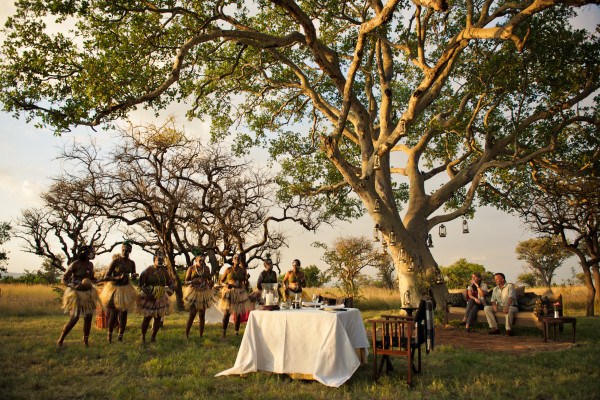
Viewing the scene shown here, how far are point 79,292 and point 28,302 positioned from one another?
10.6 metres

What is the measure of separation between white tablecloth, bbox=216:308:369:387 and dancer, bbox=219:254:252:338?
3.01m

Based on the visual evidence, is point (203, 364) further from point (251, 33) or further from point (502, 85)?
point (502, 85)

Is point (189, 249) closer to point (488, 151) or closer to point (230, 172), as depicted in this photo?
point (230, 172)

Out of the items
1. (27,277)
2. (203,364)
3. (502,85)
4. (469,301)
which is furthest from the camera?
(27,277)

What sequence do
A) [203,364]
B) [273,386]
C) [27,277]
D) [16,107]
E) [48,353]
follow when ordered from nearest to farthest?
[273,386]
[203,364]
[48,353]
[16,107]
[27,277]

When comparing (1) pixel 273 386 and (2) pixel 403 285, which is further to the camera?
(2) pixel 403 285

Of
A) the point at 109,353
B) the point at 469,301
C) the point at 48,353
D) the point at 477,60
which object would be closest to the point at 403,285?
the point at 469,301

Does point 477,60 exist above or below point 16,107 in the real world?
above

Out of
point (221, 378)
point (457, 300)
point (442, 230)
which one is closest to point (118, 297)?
point (221, 378)

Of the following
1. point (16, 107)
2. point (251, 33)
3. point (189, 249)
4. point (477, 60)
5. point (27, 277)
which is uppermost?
point (477, 60)

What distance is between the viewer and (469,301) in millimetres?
10844

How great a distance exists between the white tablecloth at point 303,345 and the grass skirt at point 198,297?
10.5ft

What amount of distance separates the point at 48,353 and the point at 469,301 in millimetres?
9377

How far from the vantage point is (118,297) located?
820cm
